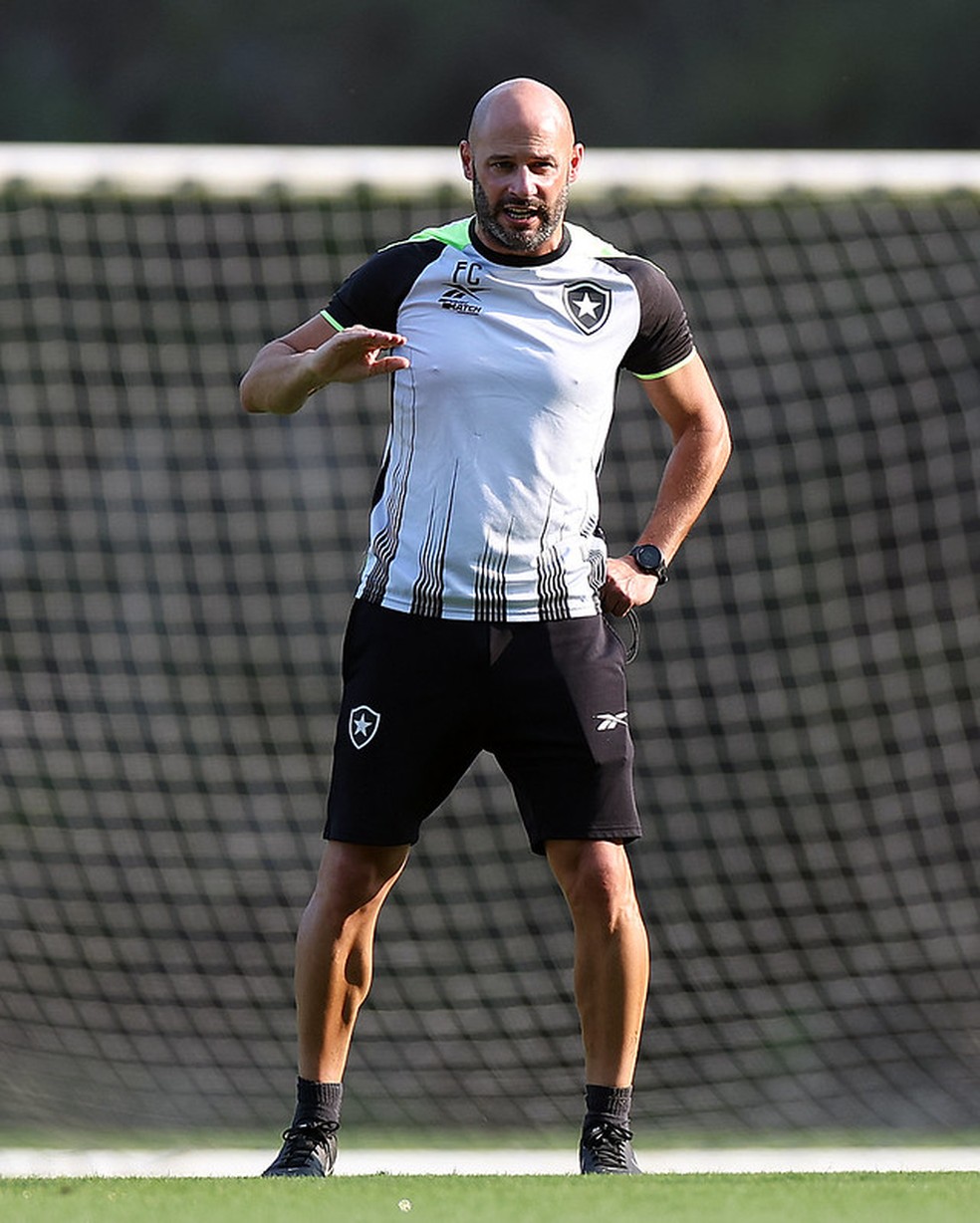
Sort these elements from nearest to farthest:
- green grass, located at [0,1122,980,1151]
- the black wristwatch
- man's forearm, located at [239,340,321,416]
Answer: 1. man's forearm, located at [239,340,321,416]
2. the black wristwatch
3. green grass, located at [0,1122,980,1151]

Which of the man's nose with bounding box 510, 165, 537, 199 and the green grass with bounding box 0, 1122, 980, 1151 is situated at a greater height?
the man's nose with bounding box 510, 165, 537, 199

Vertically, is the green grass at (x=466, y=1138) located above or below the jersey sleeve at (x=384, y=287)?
below

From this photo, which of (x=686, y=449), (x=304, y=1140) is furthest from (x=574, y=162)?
(x=304, y=1140)

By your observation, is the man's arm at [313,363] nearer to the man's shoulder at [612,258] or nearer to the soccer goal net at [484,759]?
the man's shoulder at [612,258]

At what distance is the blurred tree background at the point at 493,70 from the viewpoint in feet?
29.7

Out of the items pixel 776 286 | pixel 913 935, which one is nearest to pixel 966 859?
pixel 913 935

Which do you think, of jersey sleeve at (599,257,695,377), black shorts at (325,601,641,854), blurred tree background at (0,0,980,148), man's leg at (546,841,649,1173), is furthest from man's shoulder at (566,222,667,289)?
blurred tree background at (0,0,980,148)

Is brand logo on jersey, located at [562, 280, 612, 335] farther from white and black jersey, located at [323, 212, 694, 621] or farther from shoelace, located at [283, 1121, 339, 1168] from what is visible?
shoelace, located at [283, 1121, 339, 1168]

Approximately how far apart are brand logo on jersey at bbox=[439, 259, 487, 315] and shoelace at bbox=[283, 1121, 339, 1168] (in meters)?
1.20


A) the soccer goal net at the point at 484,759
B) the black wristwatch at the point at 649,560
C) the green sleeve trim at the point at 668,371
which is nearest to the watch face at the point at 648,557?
the black wristwatch at the point at 649,560

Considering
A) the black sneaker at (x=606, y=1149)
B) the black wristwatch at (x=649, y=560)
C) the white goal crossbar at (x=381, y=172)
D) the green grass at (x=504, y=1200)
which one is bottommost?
the green grass at (x=504, y=1200)

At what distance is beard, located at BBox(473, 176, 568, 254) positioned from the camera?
3217mm

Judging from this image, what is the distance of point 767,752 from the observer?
7.52m

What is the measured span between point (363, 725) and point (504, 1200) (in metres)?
0.74
